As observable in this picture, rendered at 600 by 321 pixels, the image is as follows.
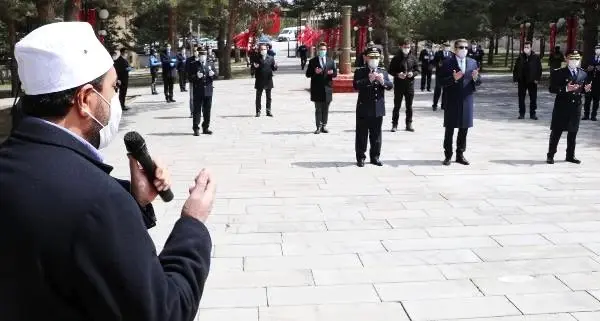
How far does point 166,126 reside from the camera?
563 inches

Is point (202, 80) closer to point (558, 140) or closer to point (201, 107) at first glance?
point (201, 107)

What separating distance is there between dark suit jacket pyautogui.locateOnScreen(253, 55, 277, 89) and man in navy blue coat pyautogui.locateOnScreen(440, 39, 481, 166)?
6.19 meters

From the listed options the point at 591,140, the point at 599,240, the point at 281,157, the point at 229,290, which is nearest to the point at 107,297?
the point at 229,290

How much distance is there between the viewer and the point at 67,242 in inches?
54.4

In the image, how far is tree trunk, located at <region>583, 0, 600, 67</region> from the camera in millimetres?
22062

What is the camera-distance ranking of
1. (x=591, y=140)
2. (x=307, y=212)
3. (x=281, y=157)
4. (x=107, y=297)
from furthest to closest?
(x=591, y=140) < (x=281, y=157) < (x=307, y=212) < (x=107, y=297)

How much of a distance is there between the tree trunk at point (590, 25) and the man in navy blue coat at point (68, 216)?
22.6 metres

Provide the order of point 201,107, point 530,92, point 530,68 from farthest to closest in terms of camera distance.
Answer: point 530,92 → point 530,68 → point 201,107

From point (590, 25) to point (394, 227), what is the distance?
1924 cm

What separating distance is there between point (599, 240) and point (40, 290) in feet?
18.1

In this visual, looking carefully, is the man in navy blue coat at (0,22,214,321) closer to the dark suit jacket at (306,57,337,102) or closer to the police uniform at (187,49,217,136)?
the dark suit jacket at (306,57,337,102)

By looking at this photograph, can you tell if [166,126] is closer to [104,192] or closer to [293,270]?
[293,270]

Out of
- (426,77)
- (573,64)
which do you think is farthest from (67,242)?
(426,77)

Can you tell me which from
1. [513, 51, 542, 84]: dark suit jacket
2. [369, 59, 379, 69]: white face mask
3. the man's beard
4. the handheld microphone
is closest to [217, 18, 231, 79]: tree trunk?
[513, 51, 542, 84]: dark suit jacket
